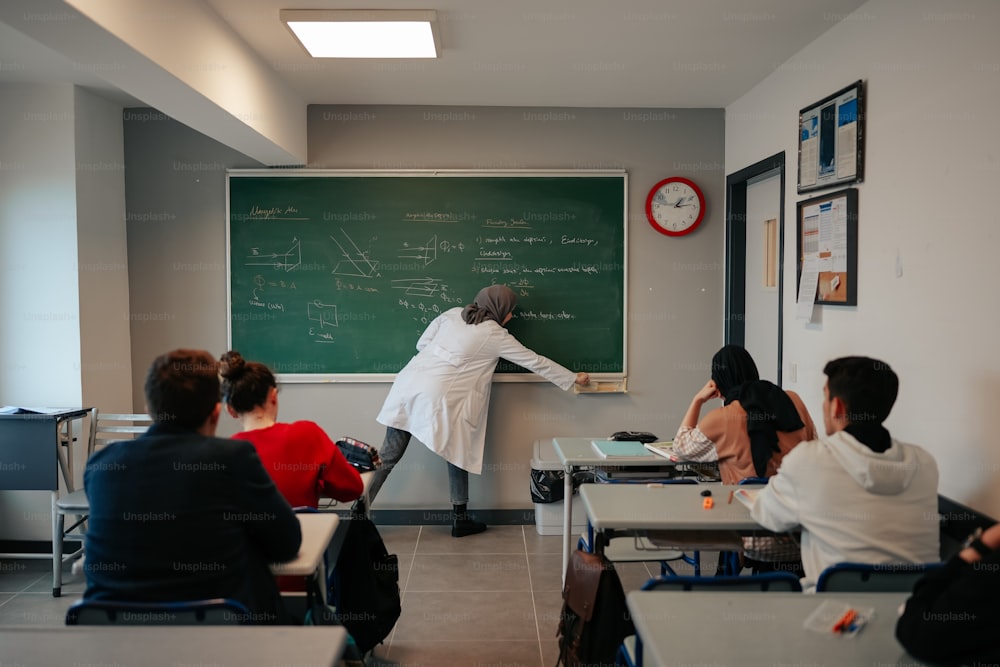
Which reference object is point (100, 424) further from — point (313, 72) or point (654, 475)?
point (654, 475)

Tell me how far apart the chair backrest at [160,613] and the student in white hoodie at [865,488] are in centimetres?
150

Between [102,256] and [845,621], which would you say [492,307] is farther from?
[845,621]

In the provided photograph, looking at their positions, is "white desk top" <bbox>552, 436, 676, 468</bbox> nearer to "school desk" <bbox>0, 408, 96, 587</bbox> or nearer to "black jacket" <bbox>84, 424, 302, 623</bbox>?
"black jacket" <bbox>84, 424, 302, 623</bbox>

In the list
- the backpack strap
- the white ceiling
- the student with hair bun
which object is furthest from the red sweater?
the white ceiling

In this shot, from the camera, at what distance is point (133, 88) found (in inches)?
114

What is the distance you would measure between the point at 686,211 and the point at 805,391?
5.33 ft

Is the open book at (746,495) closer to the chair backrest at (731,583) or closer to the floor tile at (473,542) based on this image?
the chair backrest at (731,583)

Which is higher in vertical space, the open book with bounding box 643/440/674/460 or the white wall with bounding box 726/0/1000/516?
the white wall with bounding box 726/0/1000/516

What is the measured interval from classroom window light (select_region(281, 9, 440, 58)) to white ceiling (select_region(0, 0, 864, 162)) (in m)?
0.05

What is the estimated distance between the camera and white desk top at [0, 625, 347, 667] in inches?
57.9

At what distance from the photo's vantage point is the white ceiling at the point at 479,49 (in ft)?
8.22

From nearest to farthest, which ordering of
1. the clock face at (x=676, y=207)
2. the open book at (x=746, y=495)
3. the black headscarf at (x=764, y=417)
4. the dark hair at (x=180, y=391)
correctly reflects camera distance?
the dark hair at (x=180, y=391)
the open book at (x=746, y=495)
the black headscarf at (x=764, y=417)
the clock face at (x=676, y=207)

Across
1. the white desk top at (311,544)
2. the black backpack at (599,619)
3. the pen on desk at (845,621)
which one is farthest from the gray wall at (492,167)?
the pen on desk at (845,621)

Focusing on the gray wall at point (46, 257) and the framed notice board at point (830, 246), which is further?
the gray wall at point (46, 257)
